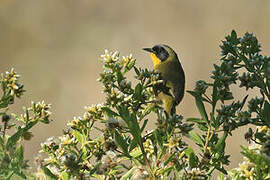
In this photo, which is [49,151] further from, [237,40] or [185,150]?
[237,40]

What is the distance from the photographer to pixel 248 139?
27.4 inches

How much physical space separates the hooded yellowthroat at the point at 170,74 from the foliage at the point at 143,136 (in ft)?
1.23

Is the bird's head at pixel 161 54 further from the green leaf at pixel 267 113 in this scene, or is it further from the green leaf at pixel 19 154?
the green leaf at pixel 19 154

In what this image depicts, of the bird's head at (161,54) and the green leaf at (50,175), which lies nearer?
the green leaf at (50,175)

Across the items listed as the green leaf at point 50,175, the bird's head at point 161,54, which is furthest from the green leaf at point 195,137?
the bird's head at point 161,54

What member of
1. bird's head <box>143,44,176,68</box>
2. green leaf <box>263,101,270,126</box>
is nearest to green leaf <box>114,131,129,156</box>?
green leaf <box>263,101,270,126</box>

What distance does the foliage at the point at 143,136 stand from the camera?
1.93 feet

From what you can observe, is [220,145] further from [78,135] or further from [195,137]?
[78,135]

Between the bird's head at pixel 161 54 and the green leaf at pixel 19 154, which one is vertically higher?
the bird's head at pixel 161 54

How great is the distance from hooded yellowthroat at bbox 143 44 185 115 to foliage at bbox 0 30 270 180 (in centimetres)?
38

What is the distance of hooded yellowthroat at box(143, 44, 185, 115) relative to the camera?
1.20m

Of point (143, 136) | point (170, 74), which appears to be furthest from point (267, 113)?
point (170, 74)

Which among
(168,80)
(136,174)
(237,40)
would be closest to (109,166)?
(136,174)

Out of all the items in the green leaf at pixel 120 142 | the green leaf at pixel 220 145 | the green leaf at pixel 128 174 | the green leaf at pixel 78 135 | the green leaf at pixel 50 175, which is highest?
the green leaf at pixel 78 135
